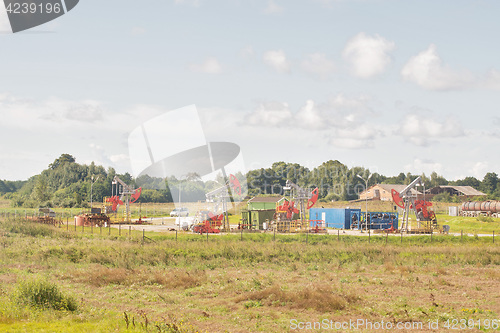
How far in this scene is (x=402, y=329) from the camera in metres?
14.2

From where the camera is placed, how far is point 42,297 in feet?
51.9

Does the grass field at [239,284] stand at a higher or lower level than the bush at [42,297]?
lower

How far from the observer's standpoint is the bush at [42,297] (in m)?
15.6

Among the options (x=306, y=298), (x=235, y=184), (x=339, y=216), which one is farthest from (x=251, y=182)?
(x=306, y=298)

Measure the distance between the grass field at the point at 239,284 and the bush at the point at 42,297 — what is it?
10 centimetres

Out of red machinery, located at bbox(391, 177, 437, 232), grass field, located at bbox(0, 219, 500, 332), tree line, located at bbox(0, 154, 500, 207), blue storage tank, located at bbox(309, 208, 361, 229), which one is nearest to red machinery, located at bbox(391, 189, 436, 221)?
red machinery, located at bbox(391, 177, 437, 232)

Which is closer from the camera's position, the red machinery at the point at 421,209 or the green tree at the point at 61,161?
the red machinery at the point at 421,209

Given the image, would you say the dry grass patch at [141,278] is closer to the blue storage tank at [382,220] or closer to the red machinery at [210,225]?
the red machinery at [210,225]

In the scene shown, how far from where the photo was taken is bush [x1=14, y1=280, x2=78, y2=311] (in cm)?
1557

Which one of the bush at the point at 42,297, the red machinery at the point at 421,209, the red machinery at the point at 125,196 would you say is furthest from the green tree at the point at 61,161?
the bush at the point at 42,297

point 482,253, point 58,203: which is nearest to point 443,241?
point 482,253

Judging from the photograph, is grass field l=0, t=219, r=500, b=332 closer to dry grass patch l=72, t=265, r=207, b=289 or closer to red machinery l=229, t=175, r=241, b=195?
dry grass patch l=72, t=265, r=207, b=289

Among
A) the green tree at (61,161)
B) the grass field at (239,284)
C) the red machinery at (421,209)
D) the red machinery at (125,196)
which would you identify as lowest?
the grass field at (239,284)

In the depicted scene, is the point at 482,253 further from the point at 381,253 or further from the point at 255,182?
the point at 255,182
